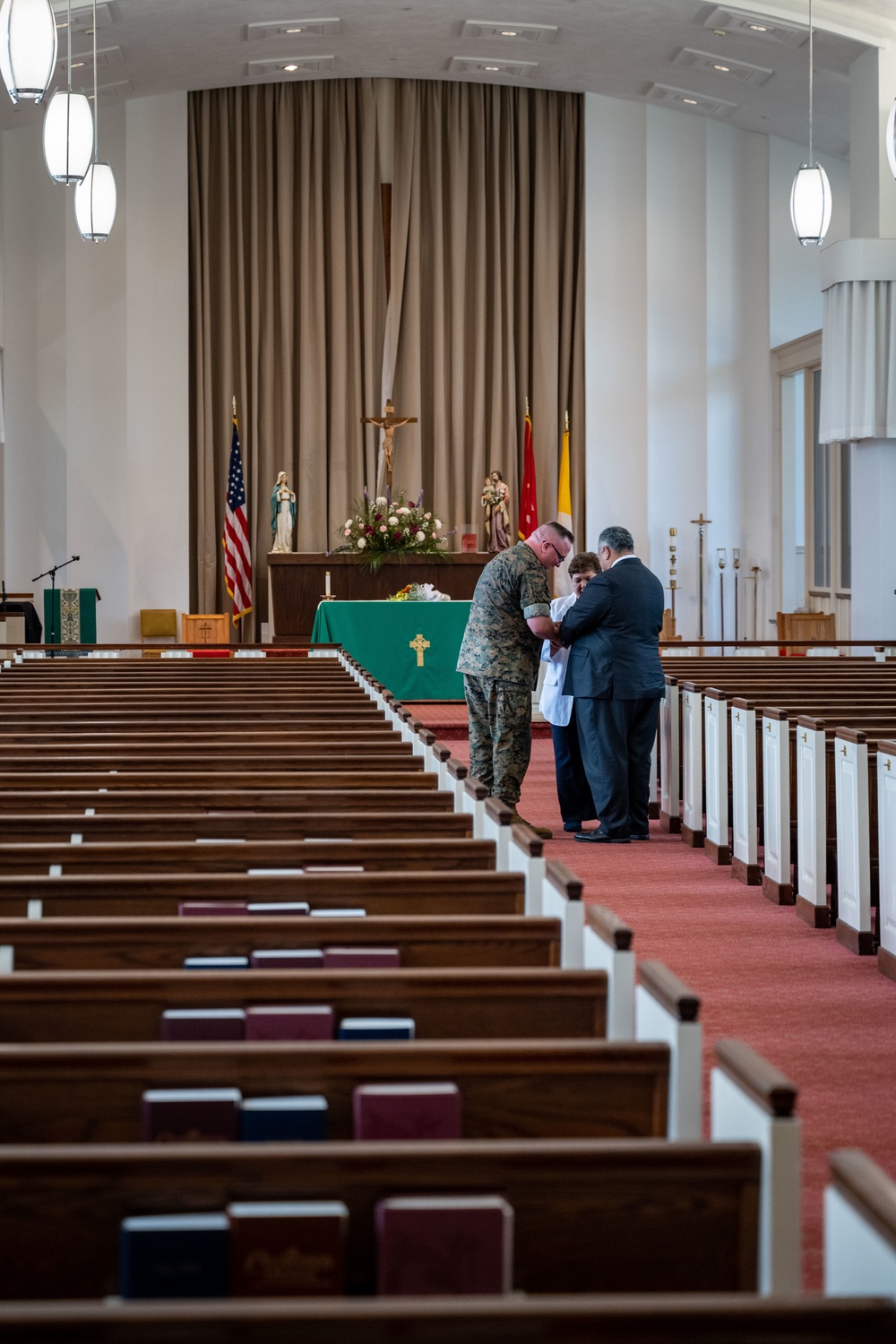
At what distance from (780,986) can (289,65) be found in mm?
11707

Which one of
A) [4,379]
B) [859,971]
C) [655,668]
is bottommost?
[859,971]

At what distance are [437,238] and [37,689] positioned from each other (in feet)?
30.5

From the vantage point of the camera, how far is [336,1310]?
0.96 metres

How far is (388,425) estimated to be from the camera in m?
13.2

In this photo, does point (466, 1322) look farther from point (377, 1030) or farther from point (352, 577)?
point (352, 577)

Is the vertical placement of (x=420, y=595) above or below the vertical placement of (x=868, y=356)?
below

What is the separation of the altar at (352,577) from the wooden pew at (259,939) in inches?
389

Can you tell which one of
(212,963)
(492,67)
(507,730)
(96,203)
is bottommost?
(212,963)

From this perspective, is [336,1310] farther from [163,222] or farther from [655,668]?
[163,222]

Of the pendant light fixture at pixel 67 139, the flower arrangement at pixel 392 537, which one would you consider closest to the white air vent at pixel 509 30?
the flower arrangement at pixel 392 537

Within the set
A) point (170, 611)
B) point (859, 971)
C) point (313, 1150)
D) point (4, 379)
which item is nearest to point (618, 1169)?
point (313, 1150)

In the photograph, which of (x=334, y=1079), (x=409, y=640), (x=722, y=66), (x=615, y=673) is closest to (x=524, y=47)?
(x=722, y=66)

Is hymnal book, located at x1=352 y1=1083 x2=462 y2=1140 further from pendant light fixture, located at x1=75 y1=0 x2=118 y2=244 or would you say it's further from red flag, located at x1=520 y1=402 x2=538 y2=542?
red flag, located at x1=520 y1=402 x2=538 y2=542

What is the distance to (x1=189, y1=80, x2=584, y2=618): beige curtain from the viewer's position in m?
14.1
